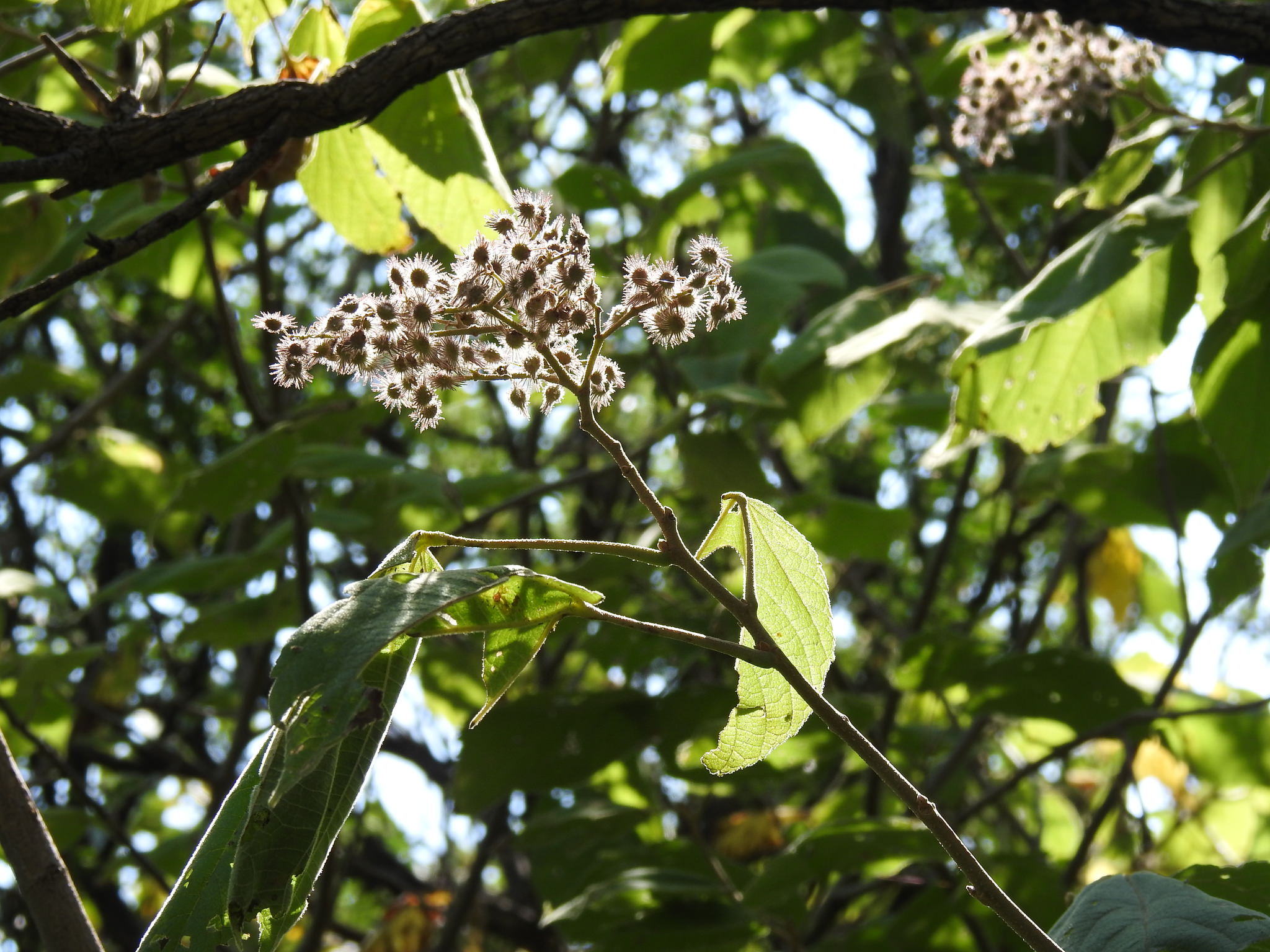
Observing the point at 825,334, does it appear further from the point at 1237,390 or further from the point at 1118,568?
the point at 1118,568

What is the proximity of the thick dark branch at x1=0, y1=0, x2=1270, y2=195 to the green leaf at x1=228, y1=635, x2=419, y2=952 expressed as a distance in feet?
2.22

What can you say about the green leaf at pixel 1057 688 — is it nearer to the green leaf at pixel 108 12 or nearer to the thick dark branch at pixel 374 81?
the thick dark branch at pixel 374 81

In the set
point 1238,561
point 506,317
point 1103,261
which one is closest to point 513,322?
point 506,317

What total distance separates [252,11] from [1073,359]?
155 cm

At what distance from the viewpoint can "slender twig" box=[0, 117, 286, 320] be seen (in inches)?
43.9

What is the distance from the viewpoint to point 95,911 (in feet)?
16.5

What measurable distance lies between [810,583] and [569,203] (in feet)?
7.92

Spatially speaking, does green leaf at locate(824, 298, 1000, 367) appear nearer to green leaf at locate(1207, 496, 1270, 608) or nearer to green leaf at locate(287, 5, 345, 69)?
green leaf at locate(1207, 496, 1270, 608)

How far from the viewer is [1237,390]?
198 centimetres

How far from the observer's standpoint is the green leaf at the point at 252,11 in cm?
166

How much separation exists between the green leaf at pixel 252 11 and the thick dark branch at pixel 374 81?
15.2 inches

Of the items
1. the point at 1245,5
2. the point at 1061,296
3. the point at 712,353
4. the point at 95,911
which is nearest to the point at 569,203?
the point at 712,353

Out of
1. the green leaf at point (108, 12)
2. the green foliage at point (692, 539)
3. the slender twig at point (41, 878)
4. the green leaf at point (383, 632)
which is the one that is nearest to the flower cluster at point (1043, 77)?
the green foliage at point (692, 539)

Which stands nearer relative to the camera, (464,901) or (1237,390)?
(1237,390)
